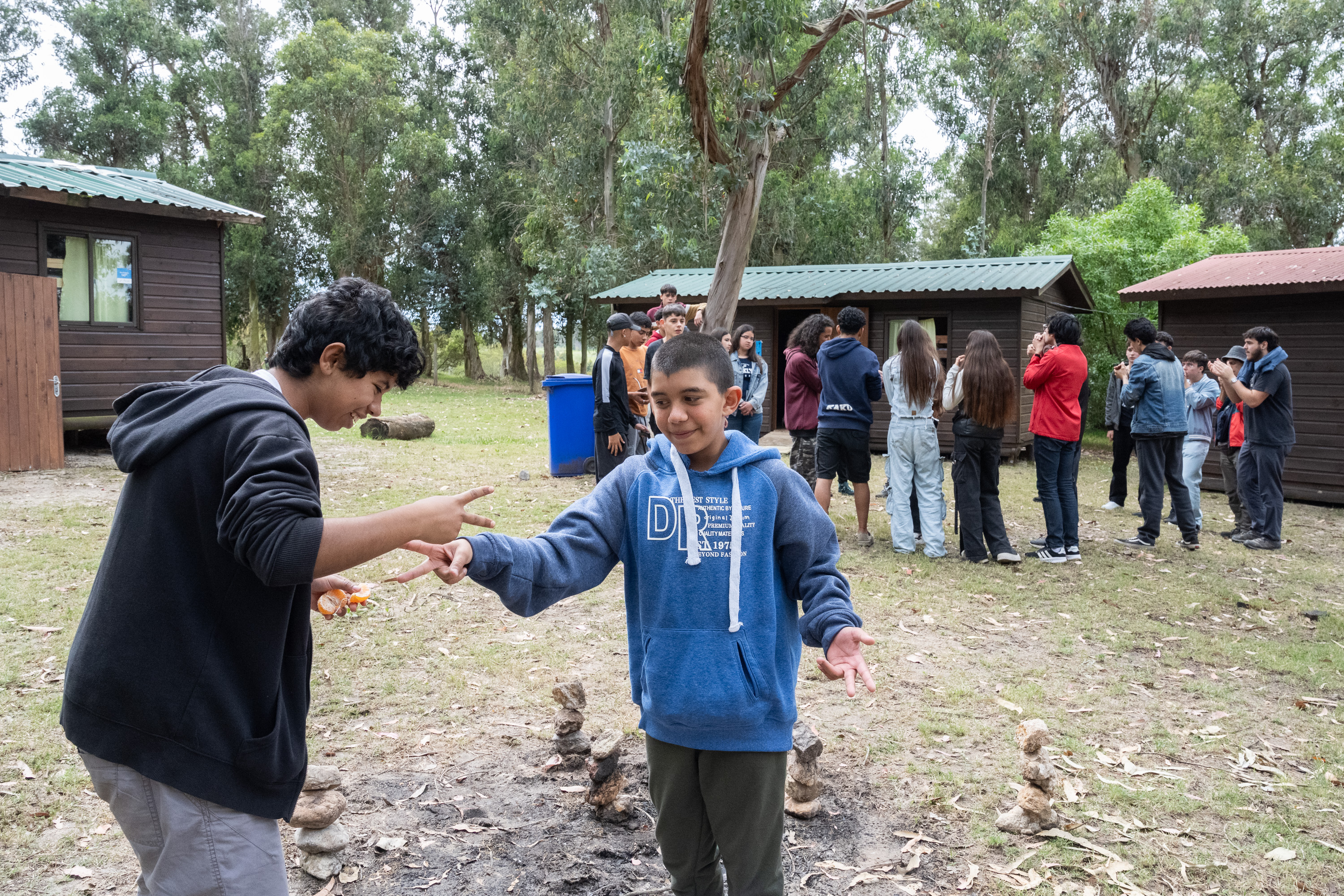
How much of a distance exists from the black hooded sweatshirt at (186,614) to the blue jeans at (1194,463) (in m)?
10.4

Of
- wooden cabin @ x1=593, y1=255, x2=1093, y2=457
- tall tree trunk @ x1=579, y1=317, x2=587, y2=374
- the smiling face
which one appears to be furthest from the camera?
tall tree trunk @ x1=579, y1=317, x2=587, y2=374

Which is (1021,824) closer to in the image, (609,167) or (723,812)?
(723,812)

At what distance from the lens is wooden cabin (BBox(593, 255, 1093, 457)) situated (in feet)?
53.6

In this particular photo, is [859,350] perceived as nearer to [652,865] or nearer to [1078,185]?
[652,865]

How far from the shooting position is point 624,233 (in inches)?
1182

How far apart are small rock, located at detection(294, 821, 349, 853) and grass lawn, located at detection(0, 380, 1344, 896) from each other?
0.11 meters

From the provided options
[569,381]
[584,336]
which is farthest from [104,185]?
[584,336]

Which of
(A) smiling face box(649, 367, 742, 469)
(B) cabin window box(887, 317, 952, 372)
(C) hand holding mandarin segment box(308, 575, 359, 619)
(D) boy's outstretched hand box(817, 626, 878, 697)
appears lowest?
(D) boy's outstretched hand box(817, 626, 878, 697)

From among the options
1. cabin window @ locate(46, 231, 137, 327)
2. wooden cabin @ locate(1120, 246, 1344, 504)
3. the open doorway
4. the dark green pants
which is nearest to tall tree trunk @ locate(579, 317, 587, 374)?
the open doorway

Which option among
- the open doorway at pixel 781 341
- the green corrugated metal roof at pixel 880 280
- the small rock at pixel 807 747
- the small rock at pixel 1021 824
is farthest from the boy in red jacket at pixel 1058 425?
the open doorway at pixel 781 341

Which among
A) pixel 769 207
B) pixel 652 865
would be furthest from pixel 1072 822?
pixel 769 207

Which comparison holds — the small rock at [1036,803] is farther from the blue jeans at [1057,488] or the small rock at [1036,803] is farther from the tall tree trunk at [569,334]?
the tall tree trunk at [569,334]

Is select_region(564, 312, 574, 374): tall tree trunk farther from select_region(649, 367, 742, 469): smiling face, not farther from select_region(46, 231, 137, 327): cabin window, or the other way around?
select_region(649, 367, 742, 469): smiling face

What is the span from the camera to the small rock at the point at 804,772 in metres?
3.78
